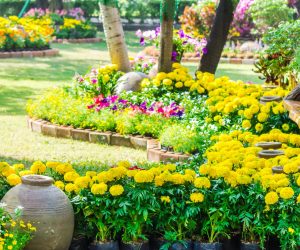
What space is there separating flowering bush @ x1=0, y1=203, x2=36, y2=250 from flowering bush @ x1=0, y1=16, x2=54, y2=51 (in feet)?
56.3

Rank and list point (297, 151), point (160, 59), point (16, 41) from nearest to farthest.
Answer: point (297, 151), point (160, 59), point (16, 41)

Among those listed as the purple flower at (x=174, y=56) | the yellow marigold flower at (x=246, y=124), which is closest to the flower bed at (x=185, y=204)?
the yellow marigold flower at (x=246, y=124)

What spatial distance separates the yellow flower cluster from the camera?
627cm

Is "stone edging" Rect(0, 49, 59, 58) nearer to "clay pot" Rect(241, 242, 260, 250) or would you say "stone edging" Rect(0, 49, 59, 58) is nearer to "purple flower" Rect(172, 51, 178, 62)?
"purple flower" Rect(172, 51, 178, 62)

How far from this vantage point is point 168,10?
11.9m

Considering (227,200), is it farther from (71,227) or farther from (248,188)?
(71,227)

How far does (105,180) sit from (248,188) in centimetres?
104

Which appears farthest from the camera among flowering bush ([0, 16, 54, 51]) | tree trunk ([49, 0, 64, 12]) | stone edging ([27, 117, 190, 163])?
tree trunk ([49, 0, 64, 12])

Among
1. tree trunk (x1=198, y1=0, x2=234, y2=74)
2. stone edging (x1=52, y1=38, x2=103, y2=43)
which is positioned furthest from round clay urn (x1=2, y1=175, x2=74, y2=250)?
stone edging (x1=52, y1=38, x2=103, y2=43)

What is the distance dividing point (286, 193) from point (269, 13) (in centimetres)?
1944

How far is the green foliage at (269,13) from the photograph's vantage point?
24672 millimetres

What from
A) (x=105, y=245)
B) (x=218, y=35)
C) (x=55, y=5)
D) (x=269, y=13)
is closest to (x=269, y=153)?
(x=105, y=245)

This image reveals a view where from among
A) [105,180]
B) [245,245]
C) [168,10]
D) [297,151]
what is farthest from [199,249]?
[168,10]

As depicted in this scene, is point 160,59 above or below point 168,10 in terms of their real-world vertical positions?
below
